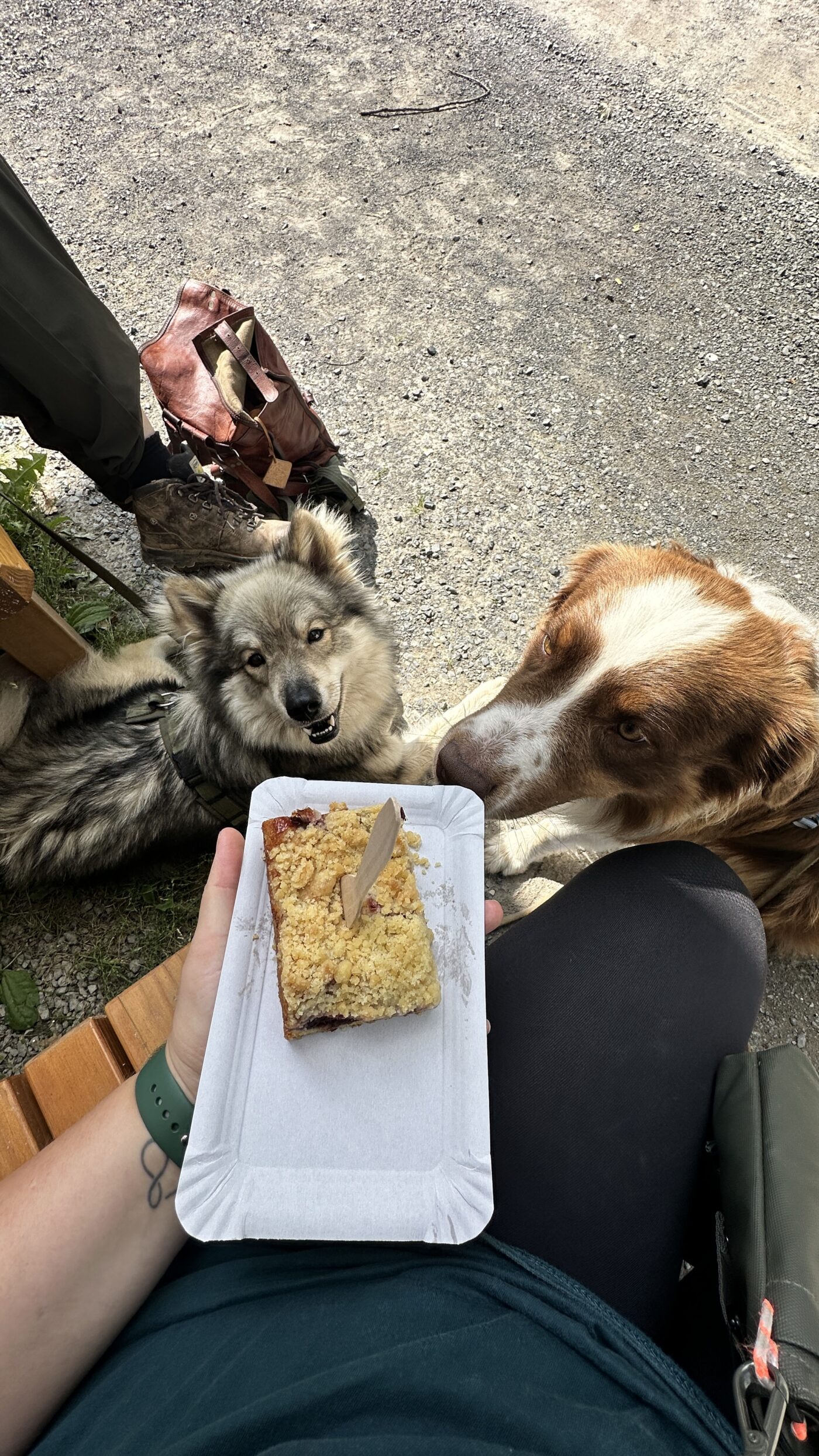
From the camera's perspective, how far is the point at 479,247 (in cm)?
446

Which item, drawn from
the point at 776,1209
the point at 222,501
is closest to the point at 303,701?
the point at 222,501

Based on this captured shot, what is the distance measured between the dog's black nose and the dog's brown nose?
516 mm

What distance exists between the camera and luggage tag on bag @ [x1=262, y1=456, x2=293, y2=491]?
3.39m

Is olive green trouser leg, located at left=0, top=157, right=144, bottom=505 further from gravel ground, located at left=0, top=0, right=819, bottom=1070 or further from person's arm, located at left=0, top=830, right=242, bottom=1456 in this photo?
person's arm, located at left=0, top=830, right=242, bottom=1456

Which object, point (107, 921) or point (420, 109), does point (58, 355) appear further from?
point (420, 109)

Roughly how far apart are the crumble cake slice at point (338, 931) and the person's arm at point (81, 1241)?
270mm

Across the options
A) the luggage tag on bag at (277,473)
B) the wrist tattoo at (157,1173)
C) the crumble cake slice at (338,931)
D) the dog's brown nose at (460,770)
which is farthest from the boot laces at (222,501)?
the wrist tattoo at (157,1173)

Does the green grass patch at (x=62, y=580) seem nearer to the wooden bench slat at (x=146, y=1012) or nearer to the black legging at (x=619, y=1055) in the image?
the wooden bench slat at (x=146, y=1012)

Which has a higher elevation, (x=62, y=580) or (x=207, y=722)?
(x=62, y=580)

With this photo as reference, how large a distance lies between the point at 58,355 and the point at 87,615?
1.12 meters

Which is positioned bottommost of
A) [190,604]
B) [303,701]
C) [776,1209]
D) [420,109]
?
[776,1209]

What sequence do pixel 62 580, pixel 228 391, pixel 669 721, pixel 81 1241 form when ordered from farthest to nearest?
pixel 62 580 < pixel 228 391 < pixel 669 721 < pixel 81 1241

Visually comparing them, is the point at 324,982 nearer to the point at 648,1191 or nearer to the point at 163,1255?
the point at 163,1255


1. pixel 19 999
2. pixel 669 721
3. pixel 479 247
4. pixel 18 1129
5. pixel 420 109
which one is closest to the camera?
pixel 18 1129
